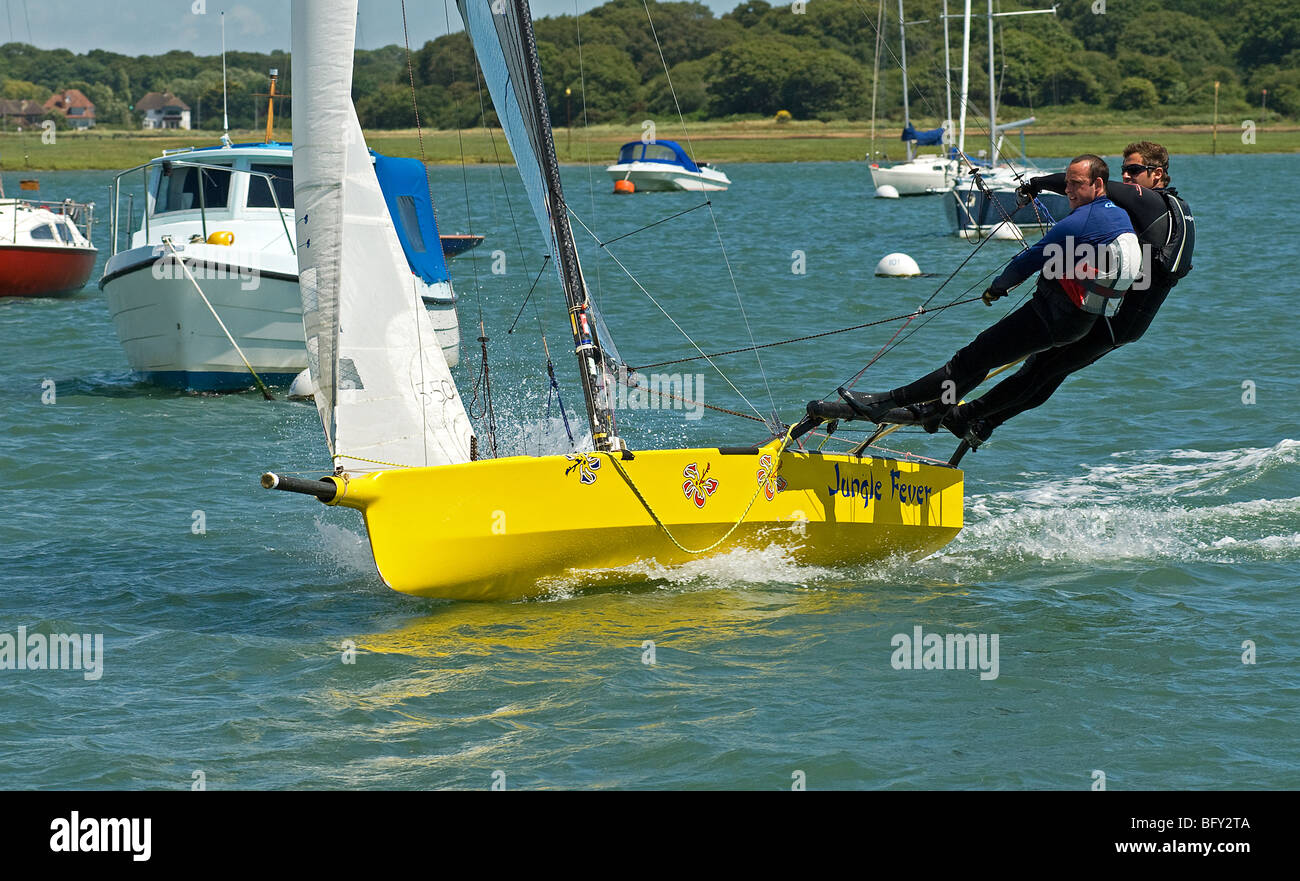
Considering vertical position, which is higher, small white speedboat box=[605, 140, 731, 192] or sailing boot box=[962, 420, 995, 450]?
small white speedboat box=[605, 140, 731, 192]

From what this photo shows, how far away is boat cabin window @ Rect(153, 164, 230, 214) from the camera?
14555 mm

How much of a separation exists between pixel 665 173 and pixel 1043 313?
4835cm

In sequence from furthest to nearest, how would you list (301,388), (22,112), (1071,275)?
(22,112) → (301,388) → (1071,275)

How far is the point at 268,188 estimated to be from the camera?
14508 mm

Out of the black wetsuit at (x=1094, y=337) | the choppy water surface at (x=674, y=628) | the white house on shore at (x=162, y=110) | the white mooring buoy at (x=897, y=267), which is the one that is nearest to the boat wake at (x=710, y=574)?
the choppy water surface at (x=674, y=628)

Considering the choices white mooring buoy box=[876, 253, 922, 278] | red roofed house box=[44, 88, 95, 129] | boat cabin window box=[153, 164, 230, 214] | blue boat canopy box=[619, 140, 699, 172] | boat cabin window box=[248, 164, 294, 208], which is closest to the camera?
boat cabin window box=[248, 164, 294, 208]

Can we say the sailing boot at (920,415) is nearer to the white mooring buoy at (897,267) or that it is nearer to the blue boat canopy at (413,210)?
the blue boat canopy at (413,210)

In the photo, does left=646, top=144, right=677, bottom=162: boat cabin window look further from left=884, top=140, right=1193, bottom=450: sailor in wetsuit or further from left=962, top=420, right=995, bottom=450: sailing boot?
left=884, top=140, right=1193, bottom=450: sailor in wetsuit

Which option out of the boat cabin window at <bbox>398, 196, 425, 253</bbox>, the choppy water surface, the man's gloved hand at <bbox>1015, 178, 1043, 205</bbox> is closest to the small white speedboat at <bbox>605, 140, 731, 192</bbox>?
the boat cabin window at <bbox>398, 196, 425, 253</bbox>

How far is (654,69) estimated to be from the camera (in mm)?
75562

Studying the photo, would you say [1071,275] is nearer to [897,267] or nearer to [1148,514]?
[1148,514]

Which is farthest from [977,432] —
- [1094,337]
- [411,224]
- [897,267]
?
[897,267]

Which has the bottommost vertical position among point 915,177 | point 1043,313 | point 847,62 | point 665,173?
point 1043,313
